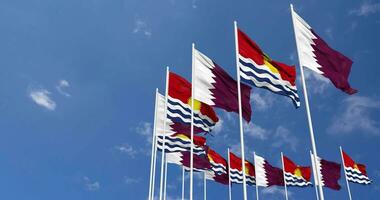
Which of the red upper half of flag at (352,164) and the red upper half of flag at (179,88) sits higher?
the red upper half of flag at (352,164)

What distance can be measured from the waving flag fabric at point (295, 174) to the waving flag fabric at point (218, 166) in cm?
556

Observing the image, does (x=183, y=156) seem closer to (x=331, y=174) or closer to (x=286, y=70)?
(x=331, y=174)

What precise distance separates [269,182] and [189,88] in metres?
13.9

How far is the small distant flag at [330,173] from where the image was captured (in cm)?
3194

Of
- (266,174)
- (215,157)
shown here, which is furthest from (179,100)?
(266,174)

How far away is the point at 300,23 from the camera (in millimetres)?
15961

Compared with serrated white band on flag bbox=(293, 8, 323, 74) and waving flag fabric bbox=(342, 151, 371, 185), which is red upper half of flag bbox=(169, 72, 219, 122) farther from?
waving flag fabric bbox=(342, 151, 371, 185)

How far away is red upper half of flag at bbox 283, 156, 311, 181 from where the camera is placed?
110 feet

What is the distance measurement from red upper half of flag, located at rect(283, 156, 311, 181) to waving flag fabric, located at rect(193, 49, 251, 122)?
60.5 ft

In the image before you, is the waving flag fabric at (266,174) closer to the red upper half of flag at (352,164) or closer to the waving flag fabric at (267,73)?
the red upper half of flag at (352,164)

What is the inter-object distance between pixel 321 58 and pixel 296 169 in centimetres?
2115

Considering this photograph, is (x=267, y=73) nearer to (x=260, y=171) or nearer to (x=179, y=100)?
(x=179, y=100)

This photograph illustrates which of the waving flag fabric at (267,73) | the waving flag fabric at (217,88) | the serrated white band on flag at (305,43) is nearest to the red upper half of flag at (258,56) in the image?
the waving flag fabric at (267,73)

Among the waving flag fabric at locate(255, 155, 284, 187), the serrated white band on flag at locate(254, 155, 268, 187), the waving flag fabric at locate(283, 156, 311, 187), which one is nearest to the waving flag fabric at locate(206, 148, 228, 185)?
the serrated white band on flag at locate(254, 155, 268, 187)
